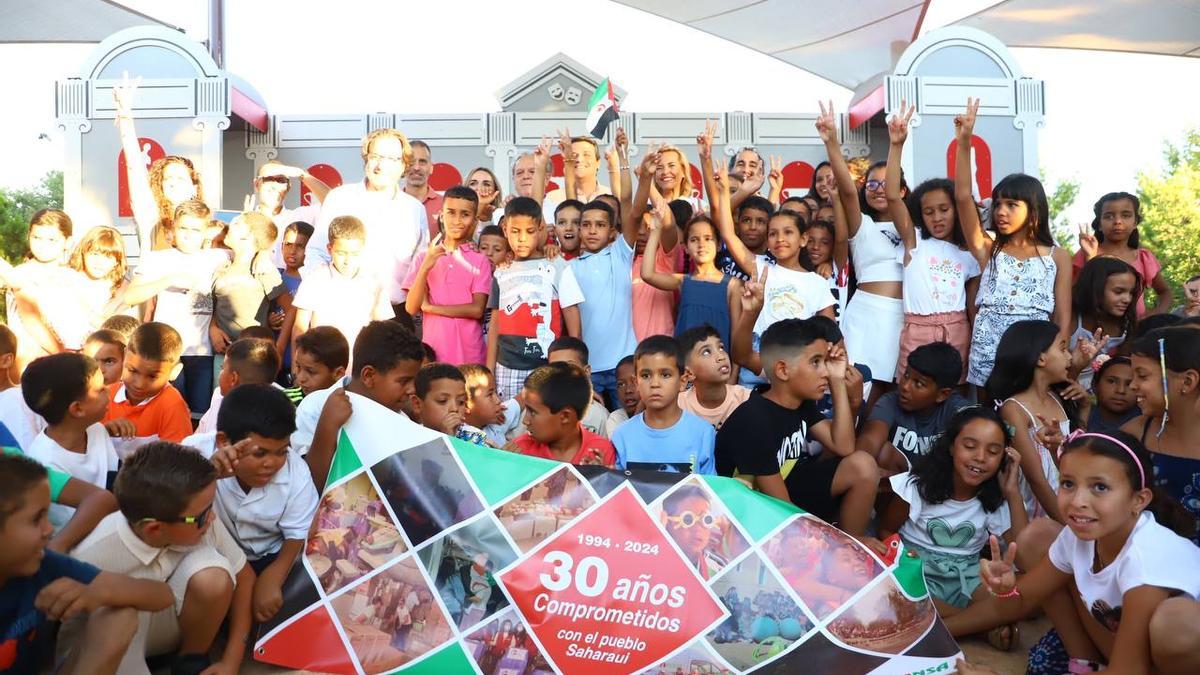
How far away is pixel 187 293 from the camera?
5.57 meters

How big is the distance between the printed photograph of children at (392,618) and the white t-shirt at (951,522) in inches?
70.4

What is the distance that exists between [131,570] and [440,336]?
8.69ft

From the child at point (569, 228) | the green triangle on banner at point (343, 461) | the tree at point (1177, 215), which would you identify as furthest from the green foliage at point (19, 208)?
the tree at point (1177, 215)

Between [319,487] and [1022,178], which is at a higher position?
[1022,178]

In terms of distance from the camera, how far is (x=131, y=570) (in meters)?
2.94

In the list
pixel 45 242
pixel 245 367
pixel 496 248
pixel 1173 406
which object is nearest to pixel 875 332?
pixel 1173 406

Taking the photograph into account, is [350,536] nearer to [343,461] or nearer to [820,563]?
[343,461]

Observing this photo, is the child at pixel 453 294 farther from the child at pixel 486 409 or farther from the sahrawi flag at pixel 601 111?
the sahrawi flag at pixel 601 111

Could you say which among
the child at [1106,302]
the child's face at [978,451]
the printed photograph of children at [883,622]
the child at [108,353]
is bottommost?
the printed photograph of children at [883,622]

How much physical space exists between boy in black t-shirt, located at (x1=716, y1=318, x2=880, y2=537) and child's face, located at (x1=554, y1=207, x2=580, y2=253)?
A: 5.78 feet

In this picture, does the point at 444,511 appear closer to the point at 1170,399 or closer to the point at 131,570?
the point at 131,570

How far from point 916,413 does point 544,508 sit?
6.64ft

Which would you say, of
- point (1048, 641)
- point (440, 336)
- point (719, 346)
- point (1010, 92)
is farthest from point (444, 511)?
point (1010, 92)

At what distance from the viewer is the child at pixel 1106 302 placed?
5.20 metres
